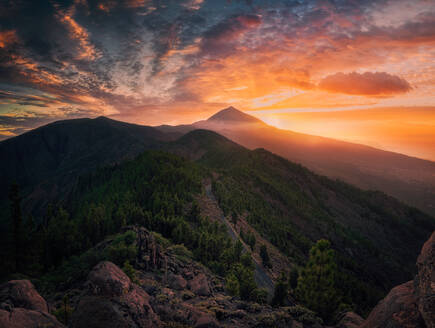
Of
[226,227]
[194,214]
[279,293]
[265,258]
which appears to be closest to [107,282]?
[279,293]

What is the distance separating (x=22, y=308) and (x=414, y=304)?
21542mm

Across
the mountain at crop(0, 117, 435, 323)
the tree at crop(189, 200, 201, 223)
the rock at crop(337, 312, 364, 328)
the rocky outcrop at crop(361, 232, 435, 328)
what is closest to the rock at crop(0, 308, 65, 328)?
the mountain at crop(0, 117, 435, 323)

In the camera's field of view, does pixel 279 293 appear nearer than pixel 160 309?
No

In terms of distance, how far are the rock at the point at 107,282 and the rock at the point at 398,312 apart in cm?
1552

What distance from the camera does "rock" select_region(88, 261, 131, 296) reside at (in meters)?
12.4

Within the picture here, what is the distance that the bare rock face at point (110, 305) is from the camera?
11266mm

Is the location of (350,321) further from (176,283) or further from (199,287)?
(176,283)

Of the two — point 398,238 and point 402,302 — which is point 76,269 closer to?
point 402,302

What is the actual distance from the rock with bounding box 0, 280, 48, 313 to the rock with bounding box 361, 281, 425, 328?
1983 cm

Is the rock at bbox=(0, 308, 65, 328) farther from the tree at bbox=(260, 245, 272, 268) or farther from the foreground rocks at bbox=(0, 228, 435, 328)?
the tree at bbox=(260, 245, 272, 268)

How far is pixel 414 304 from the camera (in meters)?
10.6

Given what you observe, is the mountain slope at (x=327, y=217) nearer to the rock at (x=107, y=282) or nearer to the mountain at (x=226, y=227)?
the mountain at (x=226, y=227)

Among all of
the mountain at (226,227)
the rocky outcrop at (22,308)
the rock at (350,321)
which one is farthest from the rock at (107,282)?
the rock at (350,321)

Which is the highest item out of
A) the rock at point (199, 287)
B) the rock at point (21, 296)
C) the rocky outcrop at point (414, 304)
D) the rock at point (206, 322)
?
the rocky outcrop at point (414, 304)
